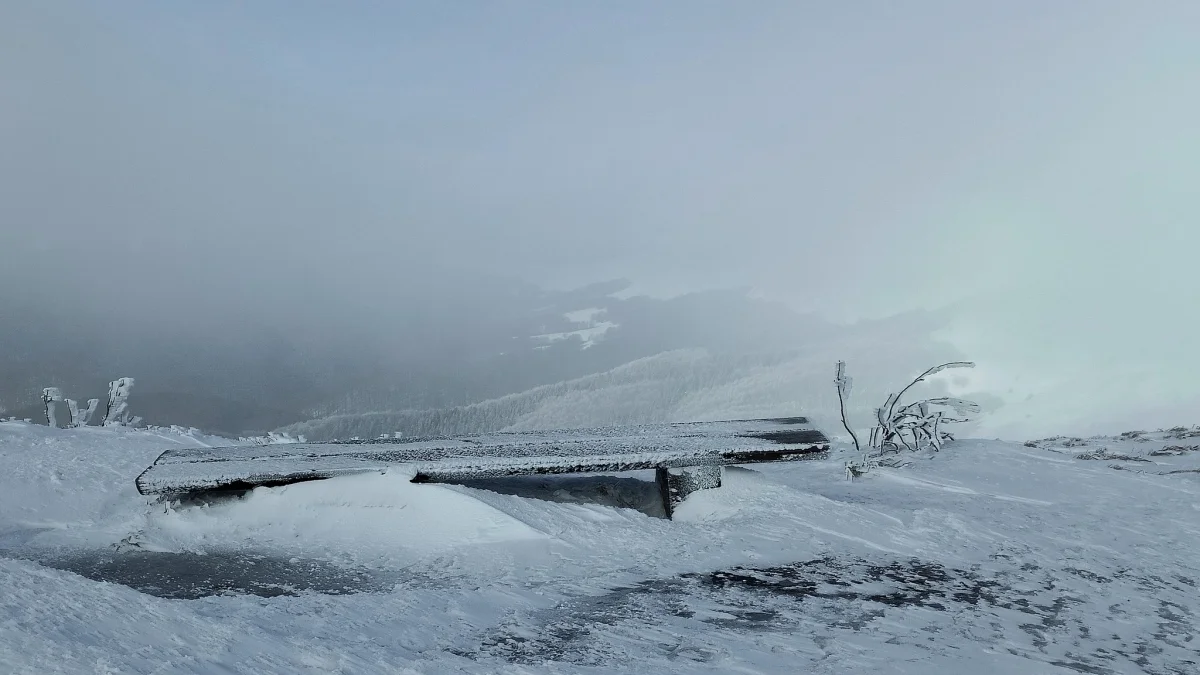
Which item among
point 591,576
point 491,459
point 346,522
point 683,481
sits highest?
point 491,459

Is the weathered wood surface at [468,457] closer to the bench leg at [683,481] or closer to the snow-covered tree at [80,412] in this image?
the bench leg at [683,481]

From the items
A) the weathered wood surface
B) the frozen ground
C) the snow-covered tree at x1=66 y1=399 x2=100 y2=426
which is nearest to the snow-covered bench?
the weathered wood surface

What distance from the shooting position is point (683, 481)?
4422mm

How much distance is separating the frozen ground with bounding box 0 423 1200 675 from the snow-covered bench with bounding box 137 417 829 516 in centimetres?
11

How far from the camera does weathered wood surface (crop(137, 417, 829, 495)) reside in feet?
13.5

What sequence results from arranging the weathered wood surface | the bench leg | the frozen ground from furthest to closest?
the bench leg < the weathered wood surface < the frozen ground

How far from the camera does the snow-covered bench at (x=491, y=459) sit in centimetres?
413

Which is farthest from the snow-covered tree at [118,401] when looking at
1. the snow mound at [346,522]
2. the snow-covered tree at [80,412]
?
the snow mound at [346,522]

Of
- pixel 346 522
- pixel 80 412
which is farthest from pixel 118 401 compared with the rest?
pixel 346 522

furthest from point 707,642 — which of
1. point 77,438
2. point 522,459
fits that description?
point 77,438

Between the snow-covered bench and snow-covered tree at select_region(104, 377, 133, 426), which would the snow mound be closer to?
the snow-covered bench

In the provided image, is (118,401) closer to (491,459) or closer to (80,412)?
(80,412)

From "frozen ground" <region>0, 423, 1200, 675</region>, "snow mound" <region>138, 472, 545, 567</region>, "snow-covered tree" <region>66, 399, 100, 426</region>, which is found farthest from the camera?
"snow-covered tree" <region>66, 399, 100, 426</region>

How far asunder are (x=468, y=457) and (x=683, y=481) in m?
1.20
